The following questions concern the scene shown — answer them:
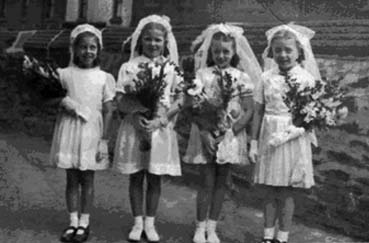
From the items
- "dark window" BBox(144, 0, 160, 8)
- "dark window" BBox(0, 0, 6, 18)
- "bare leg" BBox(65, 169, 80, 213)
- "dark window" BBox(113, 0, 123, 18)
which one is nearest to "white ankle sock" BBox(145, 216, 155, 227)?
"bare leg" BBox(65, 169, 80, 213)

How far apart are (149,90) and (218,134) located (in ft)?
2.11

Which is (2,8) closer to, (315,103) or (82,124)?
(82,124)

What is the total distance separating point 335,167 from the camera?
491cm

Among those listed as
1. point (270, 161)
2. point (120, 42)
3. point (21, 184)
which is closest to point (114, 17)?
point (120, 42)

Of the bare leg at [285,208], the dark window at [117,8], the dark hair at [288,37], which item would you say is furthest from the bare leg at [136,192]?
the dark window at [117,8]

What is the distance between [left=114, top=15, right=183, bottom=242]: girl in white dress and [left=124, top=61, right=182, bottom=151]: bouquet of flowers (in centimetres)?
2

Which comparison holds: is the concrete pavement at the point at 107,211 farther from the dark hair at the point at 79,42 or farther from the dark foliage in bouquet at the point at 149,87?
the dark hair at the point at 79,42

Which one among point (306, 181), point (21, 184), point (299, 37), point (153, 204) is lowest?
point (21, 184)

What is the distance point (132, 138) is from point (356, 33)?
2410 millimetres

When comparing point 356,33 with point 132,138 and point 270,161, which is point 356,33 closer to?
point 270,161

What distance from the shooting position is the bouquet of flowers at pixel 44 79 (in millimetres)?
4184

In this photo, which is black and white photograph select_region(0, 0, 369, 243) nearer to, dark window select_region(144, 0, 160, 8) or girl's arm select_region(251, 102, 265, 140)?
girl's arm select_region(251, 102, 265, 140)

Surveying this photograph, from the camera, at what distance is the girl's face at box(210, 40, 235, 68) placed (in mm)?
4145

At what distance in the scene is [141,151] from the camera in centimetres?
412
